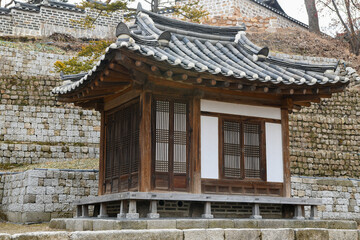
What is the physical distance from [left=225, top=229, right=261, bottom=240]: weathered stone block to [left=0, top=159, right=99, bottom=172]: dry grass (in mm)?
9245

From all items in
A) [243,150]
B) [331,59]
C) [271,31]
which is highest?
[271,31]

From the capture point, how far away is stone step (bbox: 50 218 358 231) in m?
8.00

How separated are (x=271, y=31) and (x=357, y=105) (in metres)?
9.54

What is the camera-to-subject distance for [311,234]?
9258 mm

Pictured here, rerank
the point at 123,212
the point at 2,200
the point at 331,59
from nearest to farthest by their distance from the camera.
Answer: the point at 123,212
the point at 2,200
the point at 331,59

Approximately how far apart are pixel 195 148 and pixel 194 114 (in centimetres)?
71

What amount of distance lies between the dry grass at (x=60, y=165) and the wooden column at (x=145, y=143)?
8.01 metres

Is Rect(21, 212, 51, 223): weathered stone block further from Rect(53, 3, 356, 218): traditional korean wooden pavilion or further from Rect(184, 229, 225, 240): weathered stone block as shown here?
Rect(184, 229, 225, 240): weathered stone block

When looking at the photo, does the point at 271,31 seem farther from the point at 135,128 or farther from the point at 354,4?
the point at 135,128

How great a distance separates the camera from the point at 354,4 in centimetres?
3092

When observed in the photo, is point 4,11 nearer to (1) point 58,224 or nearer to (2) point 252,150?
(1) point 58,224

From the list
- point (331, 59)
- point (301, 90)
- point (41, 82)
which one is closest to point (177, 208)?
point (301, 90)

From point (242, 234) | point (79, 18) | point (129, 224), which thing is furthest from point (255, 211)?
point (79, 18)

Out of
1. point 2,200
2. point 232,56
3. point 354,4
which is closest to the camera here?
point 232,56
